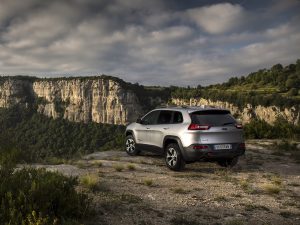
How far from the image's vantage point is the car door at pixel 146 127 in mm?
11375

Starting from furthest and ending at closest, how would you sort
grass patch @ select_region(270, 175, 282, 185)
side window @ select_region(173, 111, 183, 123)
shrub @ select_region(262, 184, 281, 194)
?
side window @ select_region(173, 111, 183, 123)
grass patch @ select_region(270, 175, 282, 185)
shrub @ select_region(262, 184, 281, 194)

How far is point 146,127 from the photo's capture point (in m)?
11.5

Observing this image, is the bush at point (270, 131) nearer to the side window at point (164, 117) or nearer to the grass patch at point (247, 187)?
the side window at point (164, 117)

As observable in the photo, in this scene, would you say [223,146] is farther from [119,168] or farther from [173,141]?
[119,168]

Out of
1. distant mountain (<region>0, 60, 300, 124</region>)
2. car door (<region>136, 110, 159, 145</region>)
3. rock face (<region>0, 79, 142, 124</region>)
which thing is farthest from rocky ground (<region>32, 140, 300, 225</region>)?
rock face (<region>0, 79, 142, 124</region>)

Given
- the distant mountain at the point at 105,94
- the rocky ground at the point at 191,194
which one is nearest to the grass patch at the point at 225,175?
the rocky ground at the point at 191,194

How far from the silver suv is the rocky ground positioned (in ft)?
1.43

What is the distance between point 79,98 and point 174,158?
387ft

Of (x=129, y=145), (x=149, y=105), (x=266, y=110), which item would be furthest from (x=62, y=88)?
(x=129, y=145)

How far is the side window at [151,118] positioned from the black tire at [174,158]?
1.42m

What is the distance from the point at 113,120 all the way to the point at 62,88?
2359 cm

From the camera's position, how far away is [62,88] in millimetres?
129125

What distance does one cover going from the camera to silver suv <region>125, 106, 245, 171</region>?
9.34 meters

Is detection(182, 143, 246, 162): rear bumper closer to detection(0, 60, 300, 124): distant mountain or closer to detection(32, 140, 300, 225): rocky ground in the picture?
detection(32, 140, 300, 225): rocky ground
